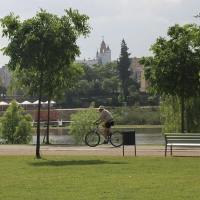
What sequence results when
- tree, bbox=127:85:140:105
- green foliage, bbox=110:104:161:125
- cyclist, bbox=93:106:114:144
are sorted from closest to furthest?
1. cyclist, bbox=93:106:114:144
2. green foliage, bbox=110:104:161:125
3. tree, bbox=127:85:140:105

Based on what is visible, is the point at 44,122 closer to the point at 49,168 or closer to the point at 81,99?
the point at 81,99

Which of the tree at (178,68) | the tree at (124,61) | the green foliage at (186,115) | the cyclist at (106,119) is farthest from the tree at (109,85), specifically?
the cyclist at (106,119)

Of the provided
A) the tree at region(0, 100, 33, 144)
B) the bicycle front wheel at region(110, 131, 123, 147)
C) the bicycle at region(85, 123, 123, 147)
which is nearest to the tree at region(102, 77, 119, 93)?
the tree at region(0, 100, 33, 144)

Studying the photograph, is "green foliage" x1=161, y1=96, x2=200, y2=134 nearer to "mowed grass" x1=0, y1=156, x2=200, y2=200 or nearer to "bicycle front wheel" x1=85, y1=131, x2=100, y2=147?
"bicycle front wheel" x1=85, y1=131, x2=100, y2=147

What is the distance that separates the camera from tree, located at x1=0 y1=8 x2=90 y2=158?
15.1 metres

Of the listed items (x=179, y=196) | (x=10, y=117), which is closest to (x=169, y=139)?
(x=179, y=196)

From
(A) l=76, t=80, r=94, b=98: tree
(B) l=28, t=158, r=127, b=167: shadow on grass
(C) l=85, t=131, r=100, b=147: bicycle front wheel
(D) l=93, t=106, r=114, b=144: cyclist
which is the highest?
(A) l=76, t=80, r=94, b=98: tree

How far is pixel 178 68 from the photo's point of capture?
24312 mm

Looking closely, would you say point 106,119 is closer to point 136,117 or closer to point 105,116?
point 105,116

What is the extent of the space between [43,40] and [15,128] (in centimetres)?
2057

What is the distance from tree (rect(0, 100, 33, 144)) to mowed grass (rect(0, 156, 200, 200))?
20188 mm

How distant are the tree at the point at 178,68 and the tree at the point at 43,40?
955cm

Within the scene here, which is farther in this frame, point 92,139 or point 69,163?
point 92,139

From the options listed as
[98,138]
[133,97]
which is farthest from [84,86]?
[98,138]
